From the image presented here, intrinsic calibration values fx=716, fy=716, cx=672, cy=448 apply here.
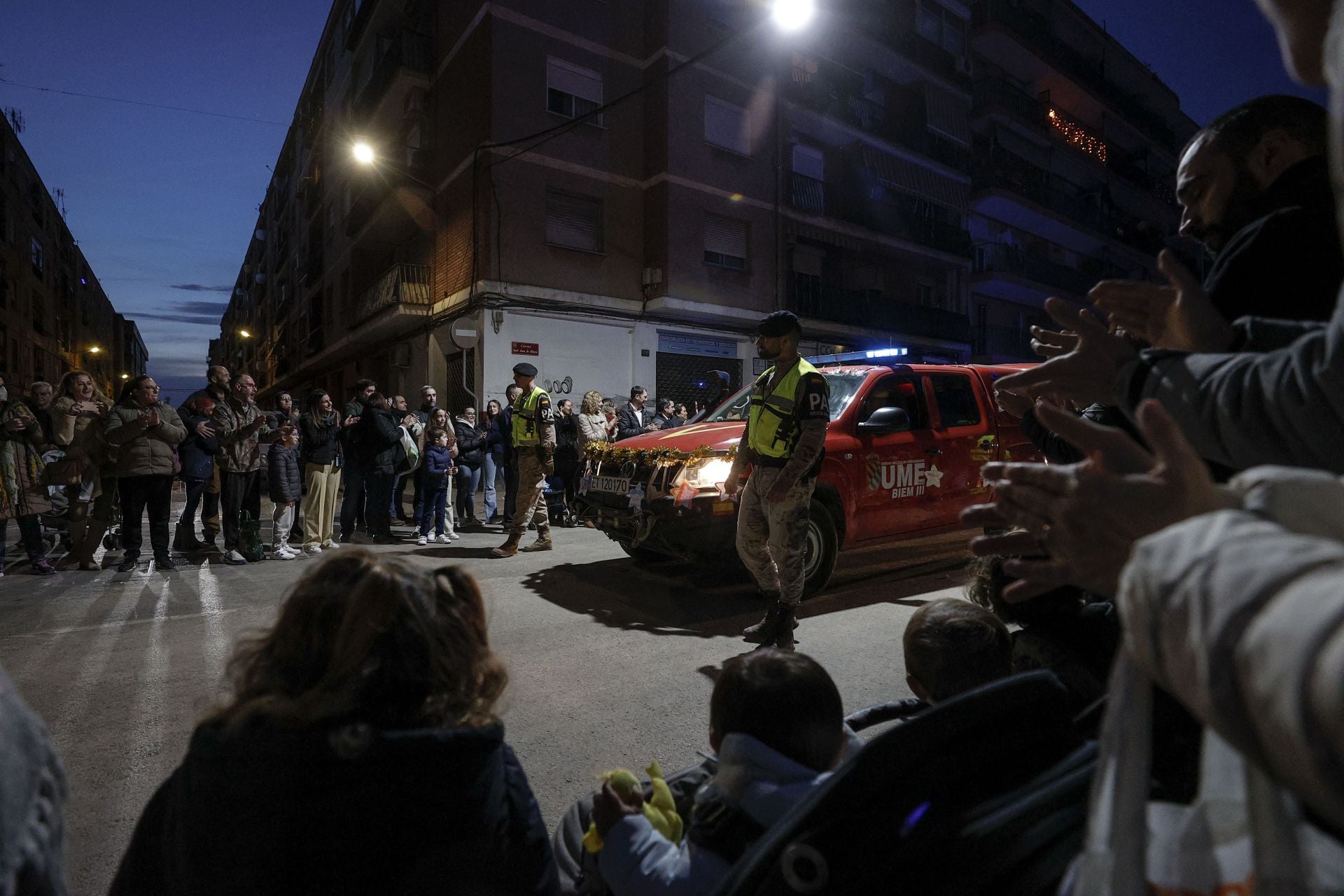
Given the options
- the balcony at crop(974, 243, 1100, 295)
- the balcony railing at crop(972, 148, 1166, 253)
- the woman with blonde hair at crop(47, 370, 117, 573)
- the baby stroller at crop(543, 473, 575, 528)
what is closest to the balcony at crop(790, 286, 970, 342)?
the balcony at crop(974, 243, 1100, 295)

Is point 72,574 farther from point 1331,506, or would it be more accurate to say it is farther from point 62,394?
point 1331,506

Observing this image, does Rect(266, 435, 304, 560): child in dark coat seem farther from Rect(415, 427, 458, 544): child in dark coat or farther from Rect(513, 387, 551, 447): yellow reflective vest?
Rect(513, 387, 551, 447): yellow reflective vest

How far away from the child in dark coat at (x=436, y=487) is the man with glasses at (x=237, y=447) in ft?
5.16

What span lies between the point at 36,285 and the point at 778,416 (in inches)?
1827

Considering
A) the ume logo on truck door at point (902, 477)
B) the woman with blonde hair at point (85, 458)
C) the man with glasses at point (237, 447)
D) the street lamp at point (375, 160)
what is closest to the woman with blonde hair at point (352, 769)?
the ume logo on truck door at point (902, 477)

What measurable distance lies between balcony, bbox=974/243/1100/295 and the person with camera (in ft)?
83.1

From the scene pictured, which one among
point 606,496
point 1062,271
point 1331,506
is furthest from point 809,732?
point 1062,271

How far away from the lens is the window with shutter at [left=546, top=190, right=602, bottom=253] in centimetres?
1678

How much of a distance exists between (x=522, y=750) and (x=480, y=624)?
1851mm

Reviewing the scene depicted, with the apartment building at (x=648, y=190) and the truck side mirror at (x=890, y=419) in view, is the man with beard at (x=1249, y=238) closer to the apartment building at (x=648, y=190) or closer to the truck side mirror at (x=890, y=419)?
the truck side mirror at (x=890, y=419)

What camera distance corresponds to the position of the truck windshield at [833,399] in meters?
5.82

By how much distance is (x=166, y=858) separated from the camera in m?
1.22

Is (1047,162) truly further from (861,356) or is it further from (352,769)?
(352,769)

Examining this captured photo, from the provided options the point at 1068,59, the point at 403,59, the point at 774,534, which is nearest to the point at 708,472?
the point at 774,534
